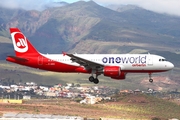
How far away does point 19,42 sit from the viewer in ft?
374

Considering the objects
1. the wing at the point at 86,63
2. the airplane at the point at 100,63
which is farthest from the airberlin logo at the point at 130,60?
the wing at the point at 86,63

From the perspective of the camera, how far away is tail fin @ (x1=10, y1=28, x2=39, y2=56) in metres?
113

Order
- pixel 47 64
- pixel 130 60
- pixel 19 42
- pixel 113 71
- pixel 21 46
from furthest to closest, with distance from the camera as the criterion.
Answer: pixel 19 42
pixel 21 46
pixel 47 64
pixel 130 60
pixel 113 71

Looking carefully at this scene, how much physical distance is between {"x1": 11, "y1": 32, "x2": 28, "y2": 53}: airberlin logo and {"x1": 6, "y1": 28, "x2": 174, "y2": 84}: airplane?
51cm

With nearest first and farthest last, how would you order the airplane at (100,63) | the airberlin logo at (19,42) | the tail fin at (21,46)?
1. the airplane at (100,63)
2. the tail fin at (21,46)
3. the airberlin logo at (19,42)

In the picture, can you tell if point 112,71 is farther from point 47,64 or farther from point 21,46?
point 21,46

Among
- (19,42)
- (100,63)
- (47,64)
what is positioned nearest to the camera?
(100,63)

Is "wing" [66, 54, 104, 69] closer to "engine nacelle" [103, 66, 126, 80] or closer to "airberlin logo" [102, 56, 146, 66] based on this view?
"engine nacelle" [103, 66, 126, 80]

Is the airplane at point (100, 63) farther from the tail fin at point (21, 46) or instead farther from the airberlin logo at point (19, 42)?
the airberlin logo at point (19, 42)

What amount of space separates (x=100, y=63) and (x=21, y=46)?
64.7 feet

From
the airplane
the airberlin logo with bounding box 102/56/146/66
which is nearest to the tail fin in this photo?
the airplane

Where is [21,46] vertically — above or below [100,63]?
above

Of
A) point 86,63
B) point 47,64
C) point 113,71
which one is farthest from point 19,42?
point 113,71

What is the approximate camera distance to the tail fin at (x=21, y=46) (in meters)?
113
